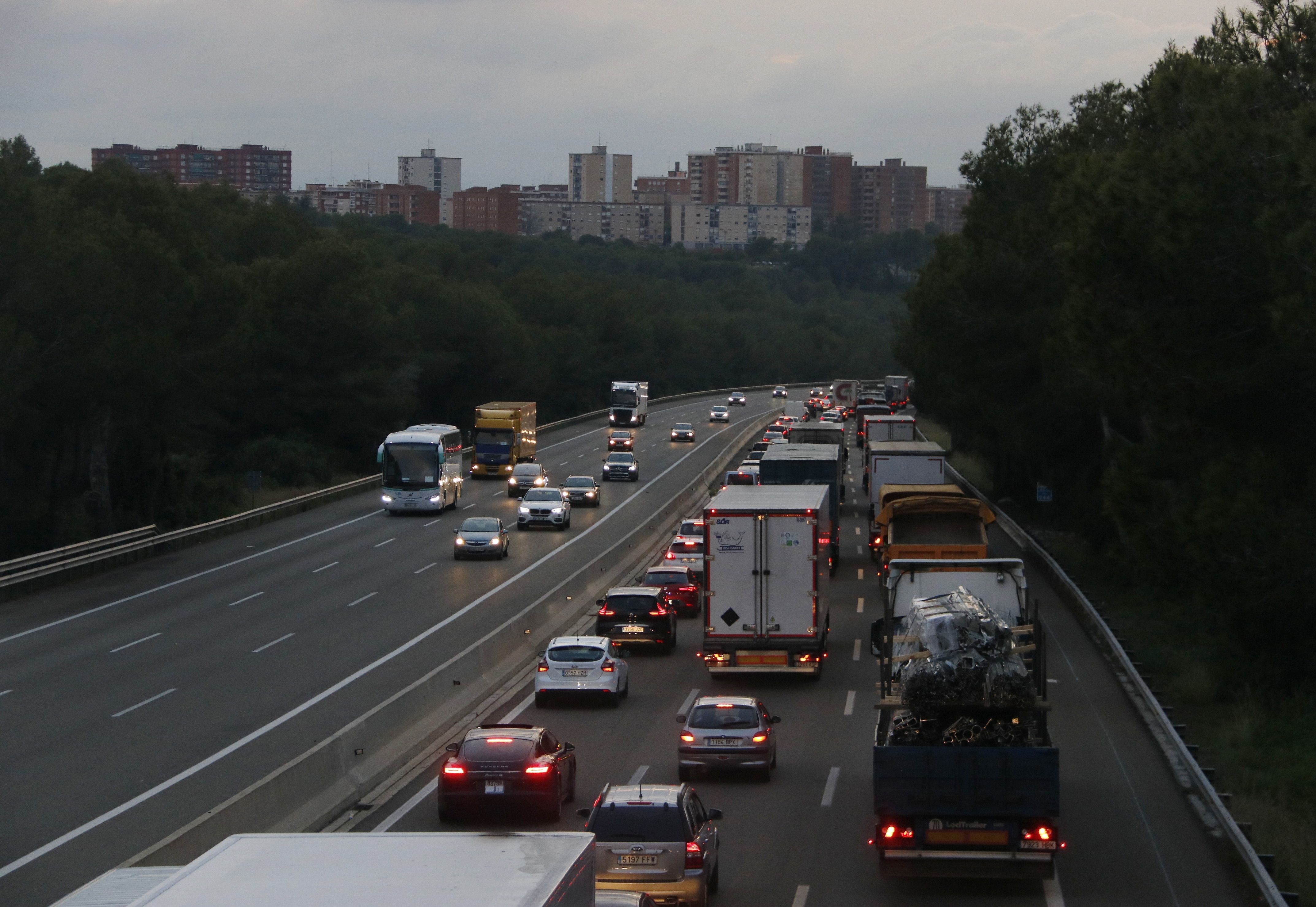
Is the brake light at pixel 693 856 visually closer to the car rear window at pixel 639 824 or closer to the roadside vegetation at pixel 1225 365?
the car rear window at pixel 639 824

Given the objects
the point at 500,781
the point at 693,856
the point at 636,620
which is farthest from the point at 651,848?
the point at 636,620

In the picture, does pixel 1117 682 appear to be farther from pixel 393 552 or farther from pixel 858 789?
pixel 393 552

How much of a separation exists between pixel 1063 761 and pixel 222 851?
52.8ft

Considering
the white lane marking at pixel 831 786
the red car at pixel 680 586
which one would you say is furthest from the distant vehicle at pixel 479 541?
the white lane marking at pixel 831 786

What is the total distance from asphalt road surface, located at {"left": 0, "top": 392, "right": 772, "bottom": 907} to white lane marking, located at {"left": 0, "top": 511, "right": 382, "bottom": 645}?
0.32 ft

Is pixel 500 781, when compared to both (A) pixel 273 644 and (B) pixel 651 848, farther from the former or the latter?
(A) pixel 273 644

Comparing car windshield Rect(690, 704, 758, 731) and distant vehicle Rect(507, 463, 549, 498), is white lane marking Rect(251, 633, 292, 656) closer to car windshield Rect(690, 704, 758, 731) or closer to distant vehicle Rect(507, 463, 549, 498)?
car windshield Rect(690, 704, 758, 731)

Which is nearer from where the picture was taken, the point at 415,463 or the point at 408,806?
the point at 408,806

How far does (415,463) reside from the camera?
55.0 metres

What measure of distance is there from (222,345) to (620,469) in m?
17.4

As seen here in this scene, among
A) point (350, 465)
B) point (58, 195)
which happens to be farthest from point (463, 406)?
point (58, 195)

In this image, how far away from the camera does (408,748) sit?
21484 mm

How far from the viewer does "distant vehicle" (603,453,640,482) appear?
220 feet

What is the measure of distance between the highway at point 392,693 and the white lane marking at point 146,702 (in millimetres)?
94
